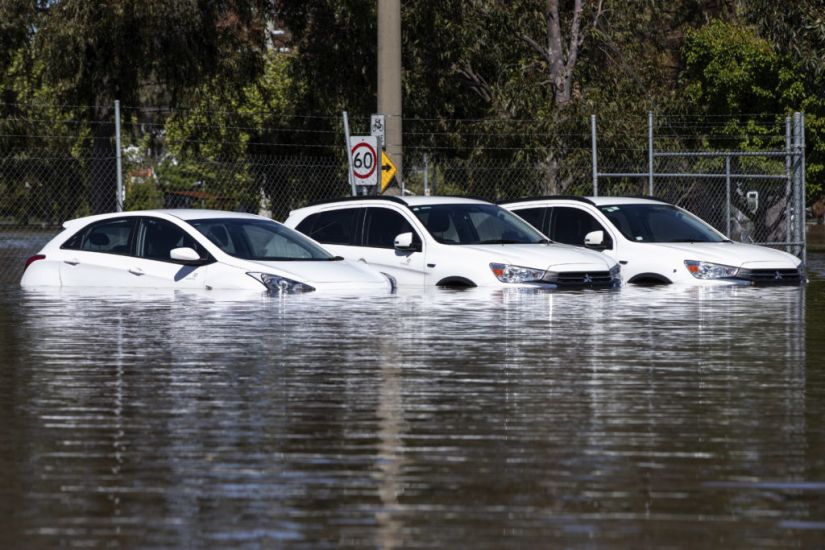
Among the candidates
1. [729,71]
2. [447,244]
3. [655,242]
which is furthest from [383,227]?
[729,71]

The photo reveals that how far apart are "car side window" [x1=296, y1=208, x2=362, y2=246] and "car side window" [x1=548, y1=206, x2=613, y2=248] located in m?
3.25

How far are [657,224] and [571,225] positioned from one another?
116 cm

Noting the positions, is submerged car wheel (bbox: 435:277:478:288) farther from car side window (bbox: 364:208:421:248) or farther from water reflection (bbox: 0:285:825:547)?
water reflection (bbox: 0:285:825:547)

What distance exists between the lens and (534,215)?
24.8 m

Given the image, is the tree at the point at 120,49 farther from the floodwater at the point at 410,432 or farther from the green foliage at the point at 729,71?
the floodwater at the point at 410,432

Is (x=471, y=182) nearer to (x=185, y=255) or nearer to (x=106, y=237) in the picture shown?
(x=106, y=237)

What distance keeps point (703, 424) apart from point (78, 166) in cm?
4453

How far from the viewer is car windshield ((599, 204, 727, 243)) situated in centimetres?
2405

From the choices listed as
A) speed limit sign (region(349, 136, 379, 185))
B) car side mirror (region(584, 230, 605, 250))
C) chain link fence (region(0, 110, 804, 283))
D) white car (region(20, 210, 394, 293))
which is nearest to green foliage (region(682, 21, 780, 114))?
chain link fence (region(0, 110, 804, 283))

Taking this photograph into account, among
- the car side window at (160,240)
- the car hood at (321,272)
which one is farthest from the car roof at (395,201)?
the car side window at (160,240)

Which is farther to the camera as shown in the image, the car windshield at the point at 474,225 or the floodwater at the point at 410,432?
the car windshield at the point at 474,225

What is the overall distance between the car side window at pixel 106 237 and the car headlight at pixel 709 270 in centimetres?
731

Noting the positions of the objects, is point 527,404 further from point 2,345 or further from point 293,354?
point 2,345

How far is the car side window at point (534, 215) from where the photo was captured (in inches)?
973
